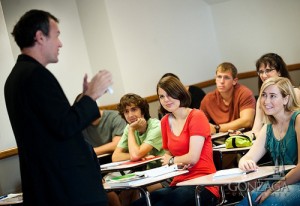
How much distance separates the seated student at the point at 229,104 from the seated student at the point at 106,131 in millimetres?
925

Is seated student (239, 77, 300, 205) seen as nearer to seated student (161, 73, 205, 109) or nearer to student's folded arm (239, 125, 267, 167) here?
student's folded arm (239, 125, 267, 167)

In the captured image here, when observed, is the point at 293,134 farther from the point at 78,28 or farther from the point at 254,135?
the point at 78,28

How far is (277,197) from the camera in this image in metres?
3.18

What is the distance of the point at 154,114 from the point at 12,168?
6.70ft

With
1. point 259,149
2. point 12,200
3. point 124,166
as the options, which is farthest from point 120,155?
point 259,149

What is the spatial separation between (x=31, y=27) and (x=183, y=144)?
181 cm

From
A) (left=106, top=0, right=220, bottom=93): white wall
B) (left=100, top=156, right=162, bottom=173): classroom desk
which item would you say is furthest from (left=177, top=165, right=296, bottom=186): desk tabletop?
(left=106, top=0, right=220, bottom=93): white wall

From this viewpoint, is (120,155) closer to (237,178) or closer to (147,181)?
(147,181)

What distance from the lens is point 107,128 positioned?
5.84 metres

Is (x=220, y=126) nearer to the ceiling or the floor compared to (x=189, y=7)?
nearer to the floor

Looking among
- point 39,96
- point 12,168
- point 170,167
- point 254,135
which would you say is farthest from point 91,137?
point 39,96

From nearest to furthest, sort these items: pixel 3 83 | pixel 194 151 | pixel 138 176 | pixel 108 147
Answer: pixel 138 176
pixel 194 151
pixel 3 83
pixel 108 147

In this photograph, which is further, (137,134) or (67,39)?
(67,39)

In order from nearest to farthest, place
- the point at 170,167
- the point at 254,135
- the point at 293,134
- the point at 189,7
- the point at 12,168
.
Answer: the point at 293,134
the point at 170,167
the point at 254,135
the point at 12,168
the point at 189,7
